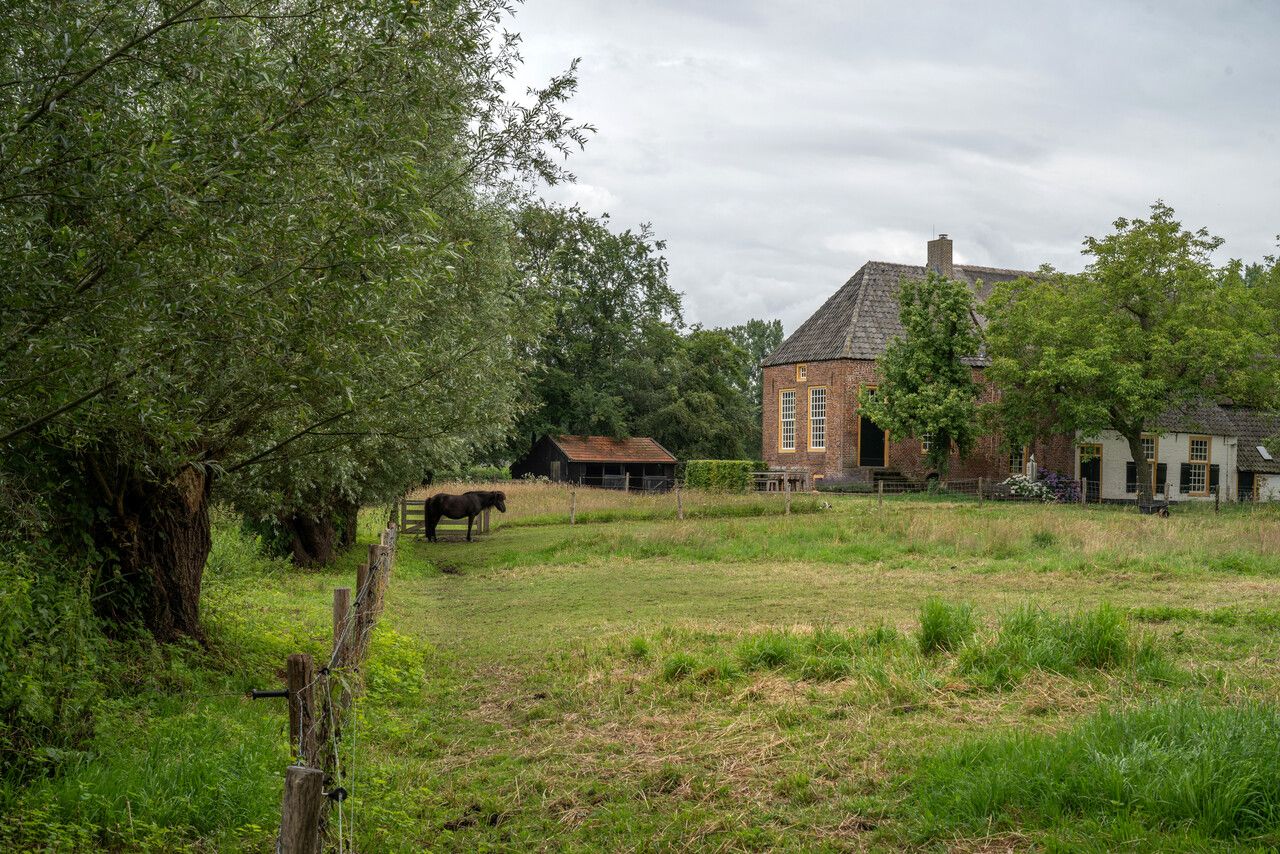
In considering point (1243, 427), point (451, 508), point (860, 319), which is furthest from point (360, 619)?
point (1243, 427)

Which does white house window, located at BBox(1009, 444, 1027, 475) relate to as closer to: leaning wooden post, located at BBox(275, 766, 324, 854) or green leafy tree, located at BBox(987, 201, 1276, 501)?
green leafy tree, located at BBox(987, 201, 1276, 501)

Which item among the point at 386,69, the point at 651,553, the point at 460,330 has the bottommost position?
the point at 651,553

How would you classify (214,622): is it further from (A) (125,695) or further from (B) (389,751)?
(B) (389,751)

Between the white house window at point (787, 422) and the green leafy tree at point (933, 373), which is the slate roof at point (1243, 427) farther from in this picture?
the white house window at point (787, 422)

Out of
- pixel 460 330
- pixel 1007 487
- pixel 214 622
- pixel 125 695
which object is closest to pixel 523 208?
pixel 460 330

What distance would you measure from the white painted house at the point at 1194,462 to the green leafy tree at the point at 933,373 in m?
8.45

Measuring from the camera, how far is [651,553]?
2236cm

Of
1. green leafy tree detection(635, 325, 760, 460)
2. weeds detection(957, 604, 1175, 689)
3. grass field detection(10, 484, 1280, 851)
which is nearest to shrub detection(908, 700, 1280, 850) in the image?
grass field detection(10, 484, 1280, 851)

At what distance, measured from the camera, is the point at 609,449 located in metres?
55.9

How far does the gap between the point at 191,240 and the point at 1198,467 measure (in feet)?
165

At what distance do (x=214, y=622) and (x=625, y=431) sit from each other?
156 feet

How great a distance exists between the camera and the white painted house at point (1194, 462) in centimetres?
4684

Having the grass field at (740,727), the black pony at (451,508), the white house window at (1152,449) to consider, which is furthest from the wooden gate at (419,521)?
the white house window at (1152,449)

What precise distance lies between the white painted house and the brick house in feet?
4.20
